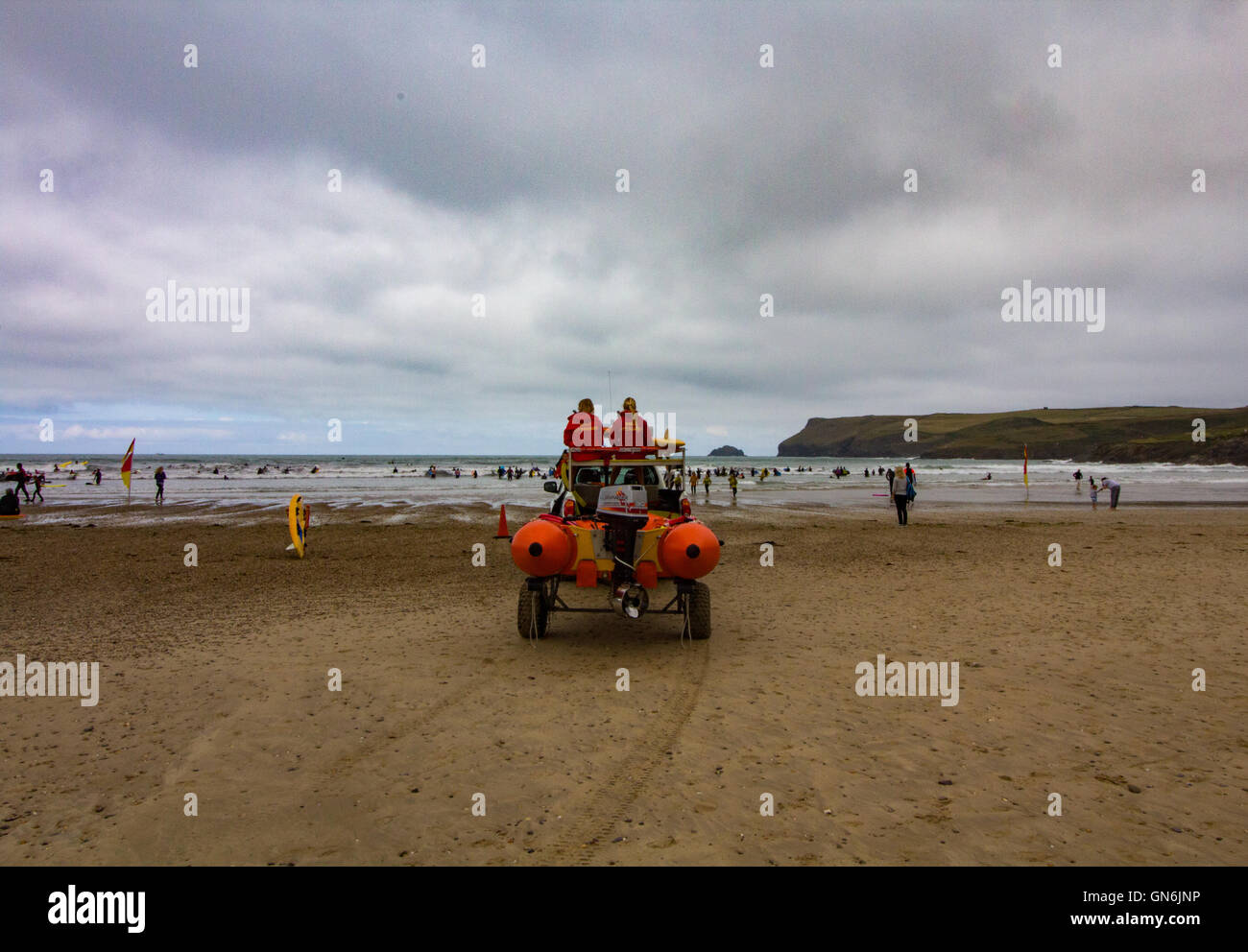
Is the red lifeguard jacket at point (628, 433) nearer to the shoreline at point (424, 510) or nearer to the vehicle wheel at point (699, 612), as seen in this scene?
the vehicle wheel at point (699, 612)

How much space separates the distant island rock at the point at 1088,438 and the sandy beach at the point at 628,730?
325ft

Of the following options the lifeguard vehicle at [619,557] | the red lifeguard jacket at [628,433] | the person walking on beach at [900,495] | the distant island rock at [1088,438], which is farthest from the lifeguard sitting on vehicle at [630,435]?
the distant island rock at [1088,438]

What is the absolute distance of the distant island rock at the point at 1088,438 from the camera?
3620 inches

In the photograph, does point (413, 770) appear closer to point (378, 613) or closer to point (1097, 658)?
point (378, 613)

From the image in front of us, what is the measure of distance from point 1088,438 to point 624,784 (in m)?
174

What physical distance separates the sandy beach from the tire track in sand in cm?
2

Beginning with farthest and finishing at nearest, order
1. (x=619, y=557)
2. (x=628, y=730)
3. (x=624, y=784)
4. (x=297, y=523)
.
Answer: (x=297, y=523) → (x=619, y=557) → (x=628, y=730) → (x=624, y=784)

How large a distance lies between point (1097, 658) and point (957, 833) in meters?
4.86

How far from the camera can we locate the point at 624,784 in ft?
14.9

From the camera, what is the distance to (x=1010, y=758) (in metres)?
4.89

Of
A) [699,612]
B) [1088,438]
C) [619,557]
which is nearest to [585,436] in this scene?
[619,557]

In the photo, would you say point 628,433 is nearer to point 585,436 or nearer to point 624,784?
point 585,436
